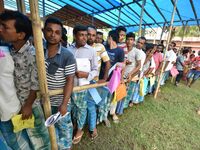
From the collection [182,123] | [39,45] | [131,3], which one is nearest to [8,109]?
[39,45]

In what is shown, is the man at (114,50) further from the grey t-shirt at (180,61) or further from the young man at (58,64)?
the grey t-shirt at (180,61)

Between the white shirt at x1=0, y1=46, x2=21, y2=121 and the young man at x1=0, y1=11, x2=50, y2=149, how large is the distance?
1.7 inches

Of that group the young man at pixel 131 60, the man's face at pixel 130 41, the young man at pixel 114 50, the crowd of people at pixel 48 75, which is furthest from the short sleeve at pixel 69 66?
the man's face at pixel 130 41

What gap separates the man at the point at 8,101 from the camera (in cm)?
123

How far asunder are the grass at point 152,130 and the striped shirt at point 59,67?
3.98 ft

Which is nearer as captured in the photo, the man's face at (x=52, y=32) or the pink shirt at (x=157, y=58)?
the man's face at (x=52, y=32)

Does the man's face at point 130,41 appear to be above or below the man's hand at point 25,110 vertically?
above

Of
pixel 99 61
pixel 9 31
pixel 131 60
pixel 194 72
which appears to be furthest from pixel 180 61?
pixel 9 31

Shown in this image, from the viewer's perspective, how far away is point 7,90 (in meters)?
1.30

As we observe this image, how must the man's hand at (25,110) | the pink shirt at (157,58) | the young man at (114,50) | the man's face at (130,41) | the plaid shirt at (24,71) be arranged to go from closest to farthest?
the plaid shirt at (24,71)
the man's hand at (25,110)
the young man at (114,50)
the man's face at (130,41)
the pink shirt at (157,58)

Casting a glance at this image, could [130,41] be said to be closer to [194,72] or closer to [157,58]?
[157,58]

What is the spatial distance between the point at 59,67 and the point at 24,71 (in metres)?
0.33

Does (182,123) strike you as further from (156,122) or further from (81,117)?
(81,117)

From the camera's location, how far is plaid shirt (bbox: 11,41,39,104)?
4.29ft
